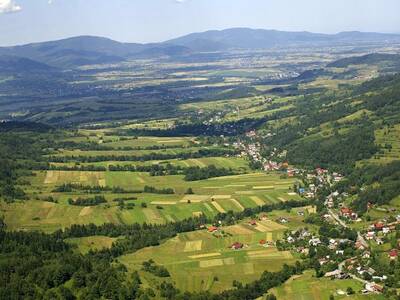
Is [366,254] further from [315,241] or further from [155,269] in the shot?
[155,269]

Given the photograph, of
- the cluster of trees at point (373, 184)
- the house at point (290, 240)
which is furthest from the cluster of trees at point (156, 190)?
the house at point (290, 240)

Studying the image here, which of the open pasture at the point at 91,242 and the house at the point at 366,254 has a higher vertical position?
the house at the point at 366,254

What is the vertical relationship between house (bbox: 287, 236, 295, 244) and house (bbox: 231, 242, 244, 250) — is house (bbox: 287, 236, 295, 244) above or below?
above

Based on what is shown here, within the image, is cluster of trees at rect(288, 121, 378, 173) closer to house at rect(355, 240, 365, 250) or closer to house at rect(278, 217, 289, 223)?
house at rect(278, 217, 289, 223)

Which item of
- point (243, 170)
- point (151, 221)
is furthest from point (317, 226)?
point (243, 170)

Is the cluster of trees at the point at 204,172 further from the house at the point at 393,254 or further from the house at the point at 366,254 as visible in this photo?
the house at the point at 393,254

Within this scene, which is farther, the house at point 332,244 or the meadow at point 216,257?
the house at point 332,244

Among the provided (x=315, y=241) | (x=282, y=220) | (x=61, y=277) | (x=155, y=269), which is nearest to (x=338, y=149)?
(x=282, y=220)

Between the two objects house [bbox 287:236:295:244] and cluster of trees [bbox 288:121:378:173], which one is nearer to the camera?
house [bbox 287:236:295:244]

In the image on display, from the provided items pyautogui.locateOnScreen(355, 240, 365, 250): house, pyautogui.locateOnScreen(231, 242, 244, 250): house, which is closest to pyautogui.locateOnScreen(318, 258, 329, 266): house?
pyautogui.locateOnScreen(355, 240, 365, 250): house
